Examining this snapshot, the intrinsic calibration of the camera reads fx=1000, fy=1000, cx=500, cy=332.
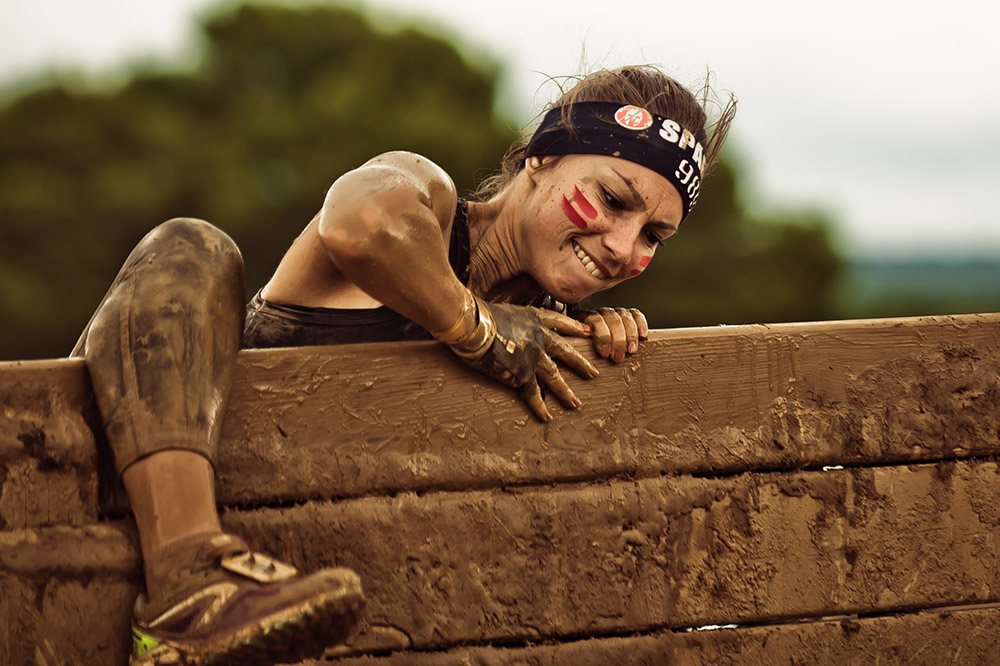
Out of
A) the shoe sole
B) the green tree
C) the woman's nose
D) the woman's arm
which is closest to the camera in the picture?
the shoe sole

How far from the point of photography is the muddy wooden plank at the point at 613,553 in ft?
7.27

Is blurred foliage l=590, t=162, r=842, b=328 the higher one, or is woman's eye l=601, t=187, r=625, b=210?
woman's eye l=601, t=187, r=625, b=210

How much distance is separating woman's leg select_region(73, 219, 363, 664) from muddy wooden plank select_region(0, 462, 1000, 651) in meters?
0.22

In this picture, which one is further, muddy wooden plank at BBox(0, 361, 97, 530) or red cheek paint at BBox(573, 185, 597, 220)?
red cheek paint at BBox(573, 185, 597, 220)

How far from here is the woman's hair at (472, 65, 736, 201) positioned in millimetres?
2758

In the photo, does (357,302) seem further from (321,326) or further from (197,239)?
(197,239)

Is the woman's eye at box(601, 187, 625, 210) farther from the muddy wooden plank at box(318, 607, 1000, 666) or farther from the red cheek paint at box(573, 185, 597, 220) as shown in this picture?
the muddy wooden plank at box(318, 607, 1000, 666)

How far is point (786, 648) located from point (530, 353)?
0.99 m

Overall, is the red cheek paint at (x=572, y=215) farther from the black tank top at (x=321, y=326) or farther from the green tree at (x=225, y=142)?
the green tree at (x=225, y=142)

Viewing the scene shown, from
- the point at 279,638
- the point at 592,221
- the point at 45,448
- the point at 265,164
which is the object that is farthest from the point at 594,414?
the point at 265,164

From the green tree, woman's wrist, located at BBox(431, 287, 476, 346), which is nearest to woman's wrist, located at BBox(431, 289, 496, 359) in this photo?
woman's wrist, located at BBox(431, 287, 476, 346)

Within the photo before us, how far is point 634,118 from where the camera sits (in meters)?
2.67

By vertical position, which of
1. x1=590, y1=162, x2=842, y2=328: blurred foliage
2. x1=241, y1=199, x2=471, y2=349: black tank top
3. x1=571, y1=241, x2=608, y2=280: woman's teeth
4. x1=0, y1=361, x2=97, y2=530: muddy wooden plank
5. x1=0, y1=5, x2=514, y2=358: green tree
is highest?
x1=571, y1=241, x2=608, y2=280: woman's teeth

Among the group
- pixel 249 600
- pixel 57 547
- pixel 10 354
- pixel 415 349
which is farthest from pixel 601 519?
pixel 10 354
